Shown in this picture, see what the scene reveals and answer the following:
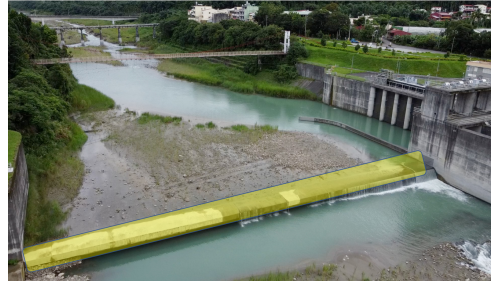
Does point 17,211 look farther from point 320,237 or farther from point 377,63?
point 377,63

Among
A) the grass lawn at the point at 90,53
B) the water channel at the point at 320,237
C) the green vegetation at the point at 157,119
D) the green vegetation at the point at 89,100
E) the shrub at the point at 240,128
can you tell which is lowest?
the water channel at the point at 320,237

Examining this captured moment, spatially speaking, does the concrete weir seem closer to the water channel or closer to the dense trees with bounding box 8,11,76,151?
the water channel

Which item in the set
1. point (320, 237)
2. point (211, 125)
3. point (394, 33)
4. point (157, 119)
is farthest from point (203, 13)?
point (320, 237)

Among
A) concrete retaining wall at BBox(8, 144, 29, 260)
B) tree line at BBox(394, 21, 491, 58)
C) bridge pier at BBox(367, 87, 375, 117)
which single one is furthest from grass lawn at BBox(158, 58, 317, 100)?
concrete retaining wall at BBox(8, 144, 29, 260)

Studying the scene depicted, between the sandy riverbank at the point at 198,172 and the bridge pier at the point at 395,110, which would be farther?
the bridge pier at the point at 395,110

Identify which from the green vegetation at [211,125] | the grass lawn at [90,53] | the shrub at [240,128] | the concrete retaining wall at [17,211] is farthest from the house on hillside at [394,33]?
the concrete retaining wall at [17,211]

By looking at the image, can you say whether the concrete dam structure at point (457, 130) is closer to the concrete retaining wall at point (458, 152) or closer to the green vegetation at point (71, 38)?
the concrete retaining wall at point (458, 152)
